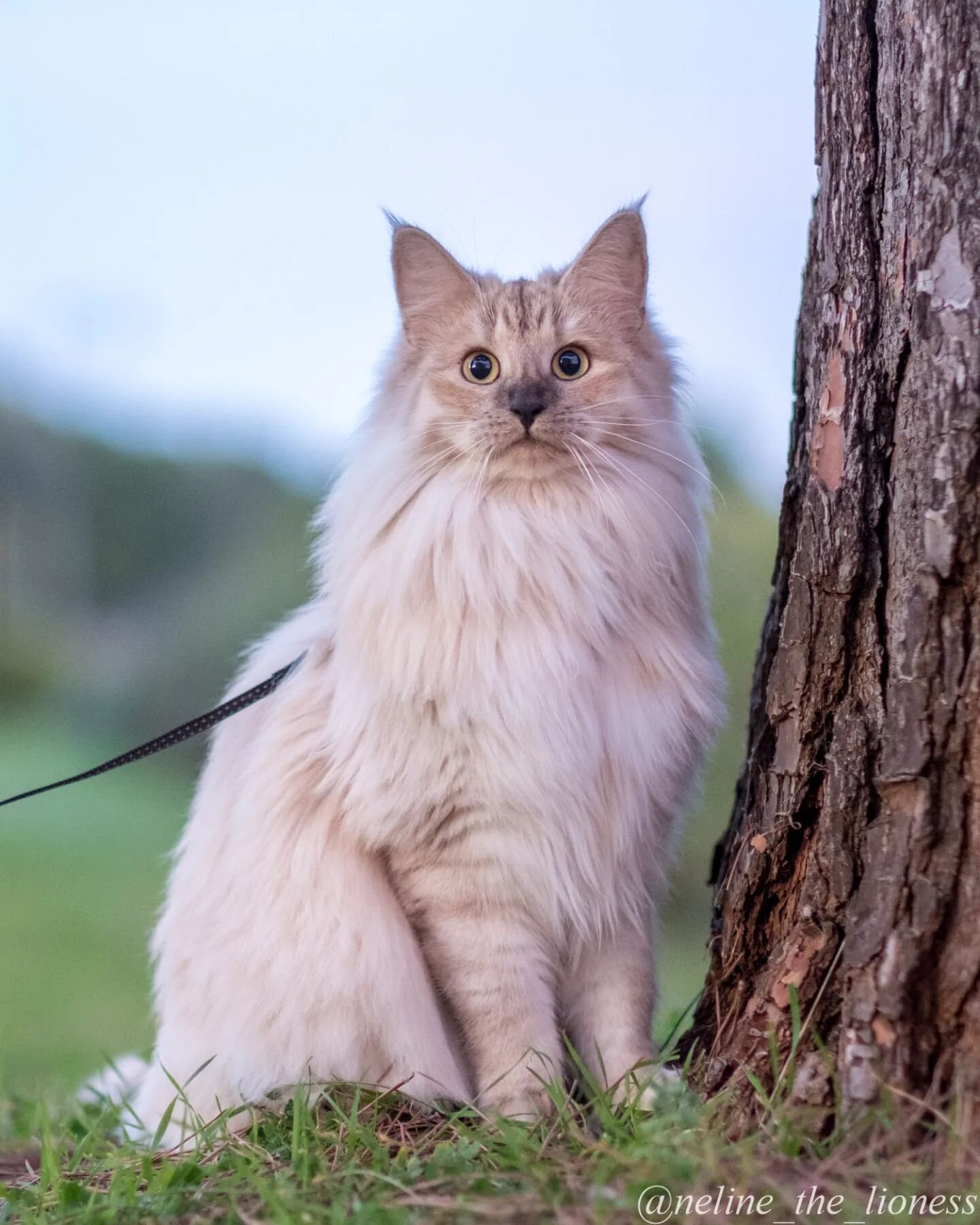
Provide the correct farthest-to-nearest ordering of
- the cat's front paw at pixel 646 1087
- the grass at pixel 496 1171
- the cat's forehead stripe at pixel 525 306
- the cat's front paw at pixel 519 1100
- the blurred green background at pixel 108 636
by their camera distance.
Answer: the blurred green background at pixel 108 636 < the cat's forehead stripe at pixel 525 306 < the cat's front paw at pixel 519 1100 < the cat's front paw at pixel 646 1087 < the grass at pixel 496 1171

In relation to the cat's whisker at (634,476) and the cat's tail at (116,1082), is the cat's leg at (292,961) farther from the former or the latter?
the cat's whisker at (634,476)

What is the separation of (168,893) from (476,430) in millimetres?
1392

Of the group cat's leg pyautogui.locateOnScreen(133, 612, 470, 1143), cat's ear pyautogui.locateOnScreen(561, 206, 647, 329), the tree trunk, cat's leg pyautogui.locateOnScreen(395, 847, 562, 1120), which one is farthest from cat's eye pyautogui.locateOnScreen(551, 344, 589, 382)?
cat's leg pyautogui.locateOnScreen(395, 847, 562, 1120)

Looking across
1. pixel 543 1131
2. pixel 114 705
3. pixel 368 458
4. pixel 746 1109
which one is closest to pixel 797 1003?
pixel 746 1109

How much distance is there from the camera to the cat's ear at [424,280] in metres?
2.51

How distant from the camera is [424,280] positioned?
100 inches

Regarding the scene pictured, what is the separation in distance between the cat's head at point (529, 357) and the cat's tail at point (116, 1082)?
1890 mm

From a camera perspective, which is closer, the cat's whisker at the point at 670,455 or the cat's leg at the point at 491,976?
the cat's leg at the point at 491,976

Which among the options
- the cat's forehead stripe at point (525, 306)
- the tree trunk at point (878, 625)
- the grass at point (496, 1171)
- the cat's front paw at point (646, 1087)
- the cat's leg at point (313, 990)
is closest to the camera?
the grass at point (496, 1171)

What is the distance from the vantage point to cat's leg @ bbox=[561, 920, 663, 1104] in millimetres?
2438

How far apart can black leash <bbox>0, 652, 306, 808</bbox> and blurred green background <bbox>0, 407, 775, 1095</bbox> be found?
4270 mm

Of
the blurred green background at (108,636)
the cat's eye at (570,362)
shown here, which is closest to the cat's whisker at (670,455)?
the cat's eye at (570,362)

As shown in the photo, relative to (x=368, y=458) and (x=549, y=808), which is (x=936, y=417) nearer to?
(x=549, y=808)

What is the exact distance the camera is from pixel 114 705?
25.6 feet
